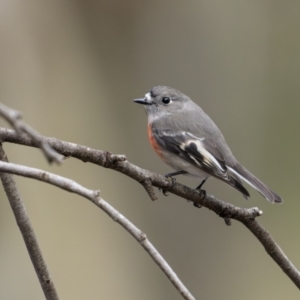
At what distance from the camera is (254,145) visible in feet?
18.1

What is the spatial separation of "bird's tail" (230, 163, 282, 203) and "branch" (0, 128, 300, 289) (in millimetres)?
412

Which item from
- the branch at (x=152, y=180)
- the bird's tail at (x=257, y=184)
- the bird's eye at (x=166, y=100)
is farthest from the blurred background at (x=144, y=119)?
the branch at (x=152, y=180)

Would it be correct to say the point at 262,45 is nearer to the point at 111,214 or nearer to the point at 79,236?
the point at 79,236

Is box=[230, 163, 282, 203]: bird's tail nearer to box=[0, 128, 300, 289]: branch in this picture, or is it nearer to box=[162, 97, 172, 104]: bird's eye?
box=[0, 128, 300, 289]: branch

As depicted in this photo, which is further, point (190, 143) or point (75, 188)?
point (190, 143)

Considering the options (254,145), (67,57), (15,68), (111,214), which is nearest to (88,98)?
(67,57)

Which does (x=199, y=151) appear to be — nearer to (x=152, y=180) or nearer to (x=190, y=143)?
(x=190, y=143)

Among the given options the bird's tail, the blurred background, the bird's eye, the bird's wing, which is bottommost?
the bird's tail

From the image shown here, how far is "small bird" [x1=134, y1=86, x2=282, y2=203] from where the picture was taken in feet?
9.18

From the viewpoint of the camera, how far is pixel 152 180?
2.08 meters

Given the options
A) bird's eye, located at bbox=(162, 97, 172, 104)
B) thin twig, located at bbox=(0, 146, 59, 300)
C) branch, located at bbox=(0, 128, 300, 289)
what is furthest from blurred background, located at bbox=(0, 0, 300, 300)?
thin twig, located at bbox=(0, 146, 59, 300)

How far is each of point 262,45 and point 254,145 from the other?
108 centimetres

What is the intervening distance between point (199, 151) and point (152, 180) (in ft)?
2.99

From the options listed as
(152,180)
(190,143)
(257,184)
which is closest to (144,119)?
(190,143)
